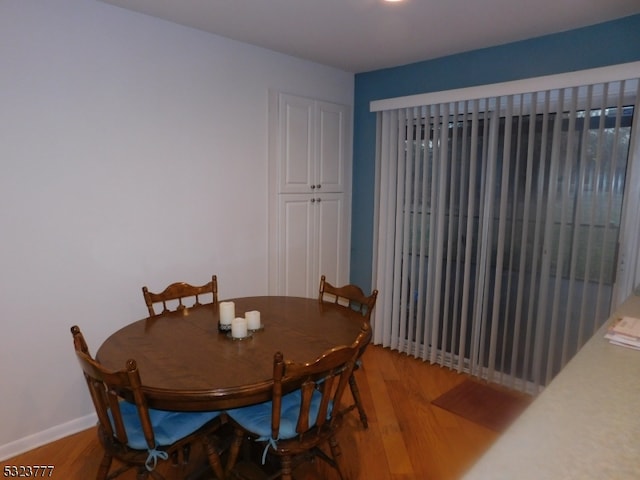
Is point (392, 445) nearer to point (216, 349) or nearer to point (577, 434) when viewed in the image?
point (216, 349)

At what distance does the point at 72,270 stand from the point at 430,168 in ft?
8.34

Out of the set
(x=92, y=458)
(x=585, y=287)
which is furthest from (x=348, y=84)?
(x=92, y=458)

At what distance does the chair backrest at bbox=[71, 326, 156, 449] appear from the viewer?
57.9 inches

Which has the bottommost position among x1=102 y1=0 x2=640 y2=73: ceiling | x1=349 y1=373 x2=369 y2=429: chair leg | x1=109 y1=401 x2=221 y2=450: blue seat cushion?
x1=349 y1=373 x2=369 y2=429: chair leg

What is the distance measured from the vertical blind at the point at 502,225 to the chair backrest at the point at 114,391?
2.41 m

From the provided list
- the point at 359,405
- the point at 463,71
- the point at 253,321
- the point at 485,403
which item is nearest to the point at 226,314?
the point at 253,321

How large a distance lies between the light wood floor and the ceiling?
2381mm

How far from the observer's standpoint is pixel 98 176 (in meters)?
2.46

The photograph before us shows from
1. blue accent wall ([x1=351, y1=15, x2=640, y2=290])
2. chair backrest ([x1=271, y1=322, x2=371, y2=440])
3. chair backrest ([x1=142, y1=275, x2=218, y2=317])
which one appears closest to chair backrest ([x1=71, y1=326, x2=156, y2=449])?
chair backrest ([x1=271, y1=322, x2=371, y2=440])

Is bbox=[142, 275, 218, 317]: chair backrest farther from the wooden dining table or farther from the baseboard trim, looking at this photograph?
the baseboard trim

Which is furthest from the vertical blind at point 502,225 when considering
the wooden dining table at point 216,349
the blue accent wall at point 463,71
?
the wooden dining table at point 216,349

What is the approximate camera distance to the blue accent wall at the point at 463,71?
2541mm

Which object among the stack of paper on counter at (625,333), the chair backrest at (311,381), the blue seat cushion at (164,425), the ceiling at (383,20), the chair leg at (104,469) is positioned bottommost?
the chair leg at (104,469)

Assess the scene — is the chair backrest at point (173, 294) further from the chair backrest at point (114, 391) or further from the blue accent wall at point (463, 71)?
the blue accent wall at point (463, 71)
